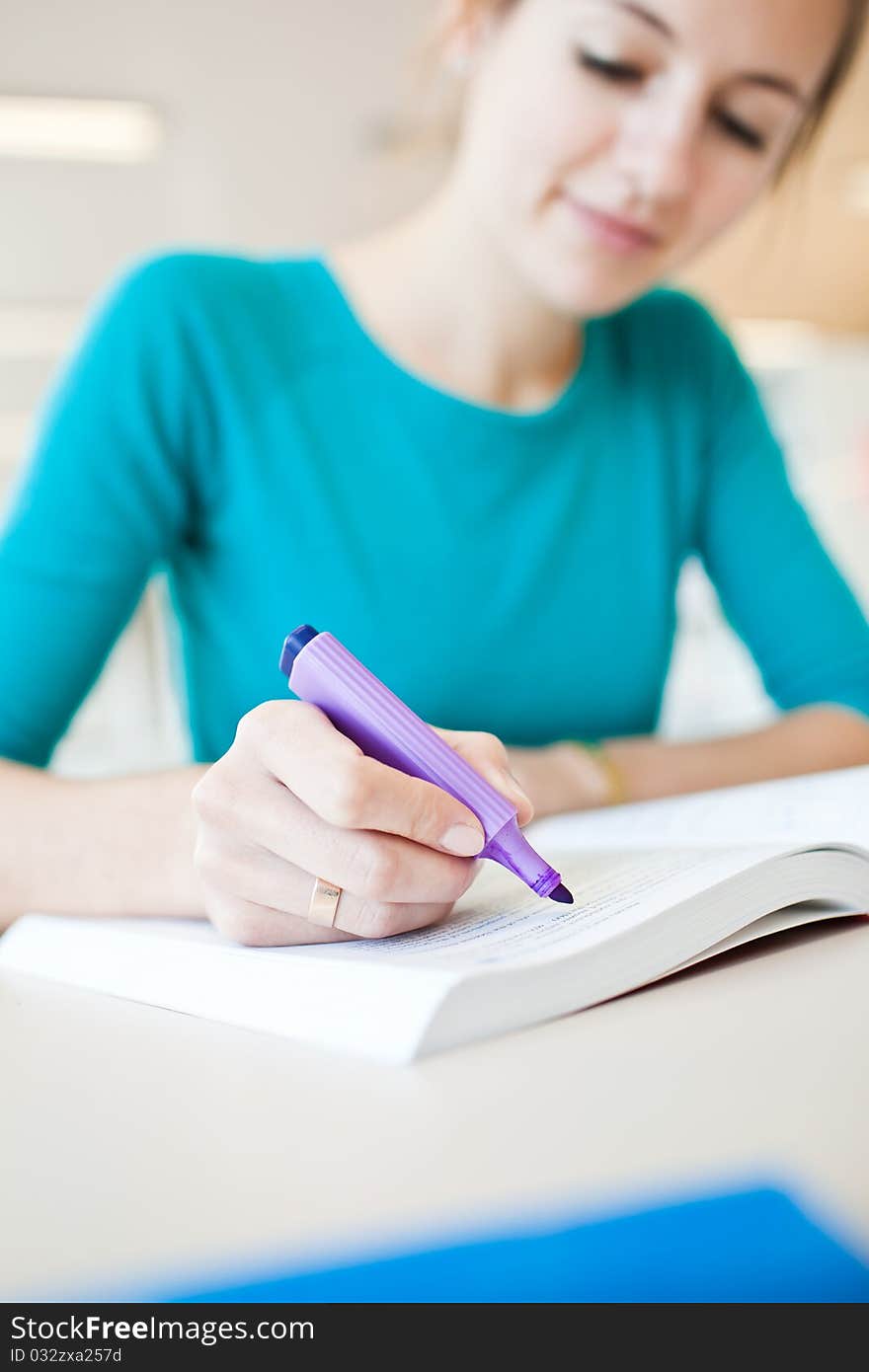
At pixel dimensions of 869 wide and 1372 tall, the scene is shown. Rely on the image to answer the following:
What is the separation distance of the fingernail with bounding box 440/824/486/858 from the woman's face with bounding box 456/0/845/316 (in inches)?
22.1

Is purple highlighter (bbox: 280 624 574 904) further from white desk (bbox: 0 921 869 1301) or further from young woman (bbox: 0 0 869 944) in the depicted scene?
young woman (bbox: 0 0 869 944)

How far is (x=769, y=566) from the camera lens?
0.93 metres

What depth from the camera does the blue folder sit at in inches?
7.4

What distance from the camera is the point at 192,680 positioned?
2.75 feet

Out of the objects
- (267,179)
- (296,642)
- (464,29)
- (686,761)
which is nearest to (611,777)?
(686,761)

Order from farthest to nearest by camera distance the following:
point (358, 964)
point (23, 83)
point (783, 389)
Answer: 1. point (783, 389)
2. point (23, 83)
3. point (358, 964)

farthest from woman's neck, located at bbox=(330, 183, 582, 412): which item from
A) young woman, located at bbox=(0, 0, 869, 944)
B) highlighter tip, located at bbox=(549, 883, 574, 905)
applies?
highlighter tip, located at bbox=(549, 883, 574, 905)

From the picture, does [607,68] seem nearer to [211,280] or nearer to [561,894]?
[211,280]

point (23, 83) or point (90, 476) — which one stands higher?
point (90, 476)

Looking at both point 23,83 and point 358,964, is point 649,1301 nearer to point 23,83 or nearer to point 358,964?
point 358,964

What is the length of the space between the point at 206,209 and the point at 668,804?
408 cm

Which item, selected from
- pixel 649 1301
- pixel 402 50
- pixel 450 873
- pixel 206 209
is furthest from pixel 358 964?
pixel 206 209

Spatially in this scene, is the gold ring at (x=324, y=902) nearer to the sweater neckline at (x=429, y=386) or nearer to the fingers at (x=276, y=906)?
the fingers at (x=276, y=906)

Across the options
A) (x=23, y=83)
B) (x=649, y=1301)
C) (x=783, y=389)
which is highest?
(x=649, y=1301)
